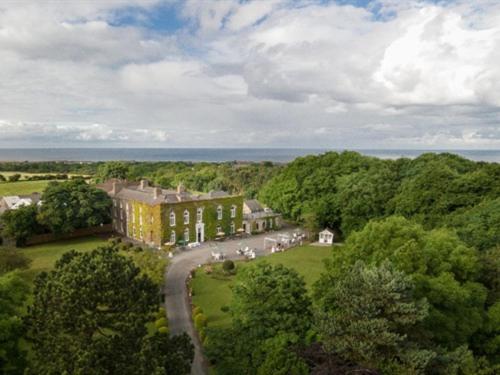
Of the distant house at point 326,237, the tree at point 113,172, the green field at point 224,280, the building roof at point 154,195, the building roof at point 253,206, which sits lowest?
the green field at point 224,280

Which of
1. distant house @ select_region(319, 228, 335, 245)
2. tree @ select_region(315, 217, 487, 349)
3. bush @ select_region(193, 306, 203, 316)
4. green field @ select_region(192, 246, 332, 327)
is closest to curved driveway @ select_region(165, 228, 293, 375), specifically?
bush @ select_region(193, 306, 203, 316)

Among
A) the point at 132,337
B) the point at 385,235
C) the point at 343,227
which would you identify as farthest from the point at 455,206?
the point at 132,337

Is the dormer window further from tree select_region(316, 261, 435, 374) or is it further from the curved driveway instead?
tree select_region(316, 261, 435, 374)

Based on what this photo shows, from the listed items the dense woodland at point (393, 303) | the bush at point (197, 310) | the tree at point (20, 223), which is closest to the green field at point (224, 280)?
the bush at point (197, 310)

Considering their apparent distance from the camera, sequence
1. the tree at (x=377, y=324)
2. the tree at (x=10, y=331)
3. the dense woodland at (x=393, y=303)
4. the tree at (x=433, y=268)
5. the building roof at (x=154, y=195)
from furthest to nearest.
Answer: the building roof at (x=154, y=195) < the tree at (x=433, y=268) < the dense woodland at (x=393, y=303) < the tree at (x=10, y=331) < the tree at (x=377, y=324)

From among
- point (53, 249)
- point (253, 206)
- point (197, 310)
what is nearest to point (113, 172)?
point (253, 206)

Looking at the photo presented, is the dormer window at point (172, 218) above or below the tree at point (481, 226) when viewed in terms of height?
below

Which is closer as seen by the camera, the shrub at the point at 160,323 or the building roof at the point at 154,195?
the shrub at the point at 160,323

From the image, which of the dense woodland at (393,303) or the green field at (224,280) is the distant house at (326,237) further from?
the dense woodland at (393,303)
